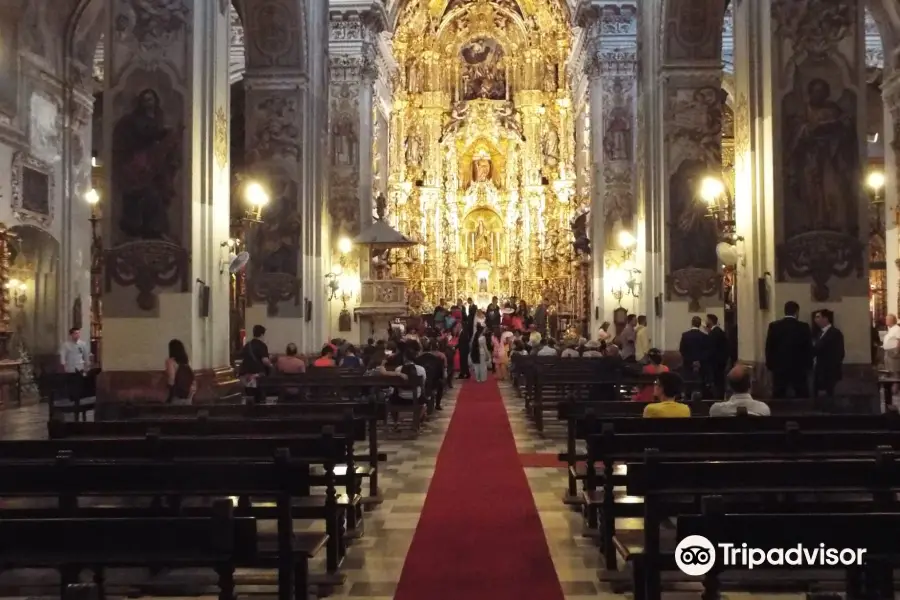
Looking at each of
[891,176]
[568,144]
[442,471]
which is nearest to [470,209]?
[568,144]

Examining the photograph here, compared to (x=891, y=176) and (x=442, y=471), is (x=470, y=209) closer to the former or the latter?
(x=891, y=176)

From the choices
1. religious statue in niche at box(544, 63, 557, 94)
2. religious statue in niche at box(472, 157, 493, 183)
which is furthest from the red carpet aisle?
religious statue in niche at box(472, 157, 493, 183)

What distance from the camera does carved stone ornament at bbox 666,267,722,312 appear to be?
1709 centimetres

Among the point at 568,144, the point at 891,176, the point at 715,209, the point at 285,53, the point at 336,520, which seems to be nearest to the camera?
the point at 336,520

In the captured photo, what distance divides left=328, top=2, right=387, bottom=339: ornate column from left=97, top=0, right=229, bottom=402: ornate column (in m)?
16.1

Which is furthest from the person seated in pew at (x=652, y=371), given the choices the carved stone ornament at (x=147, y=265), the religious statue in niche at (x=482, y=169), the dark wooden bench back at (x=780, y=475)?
the religious statue in niche at (x=482, y=169)

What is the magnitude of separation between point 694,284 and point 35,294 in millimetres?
13500

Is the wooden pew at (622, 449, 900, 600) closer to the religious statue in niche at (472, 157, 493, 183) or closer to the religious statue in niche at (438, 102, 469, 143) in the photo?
the religious statue in niche at (438, 102, 469, 143)

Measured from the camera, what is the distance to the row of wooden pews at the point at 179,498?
3557mm

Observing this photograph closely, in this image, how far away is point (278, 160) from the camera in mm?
18188

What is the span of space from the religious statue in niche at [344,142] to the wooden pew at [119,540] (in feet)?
84.9

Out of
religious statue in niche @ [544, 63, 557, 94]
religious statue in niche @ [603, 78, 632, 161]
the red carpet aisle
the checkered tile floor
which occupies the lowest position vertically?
the checkered tile floor

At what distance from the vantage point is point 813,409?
31.5 ft

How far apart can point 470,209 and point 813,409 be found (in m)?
36.8
